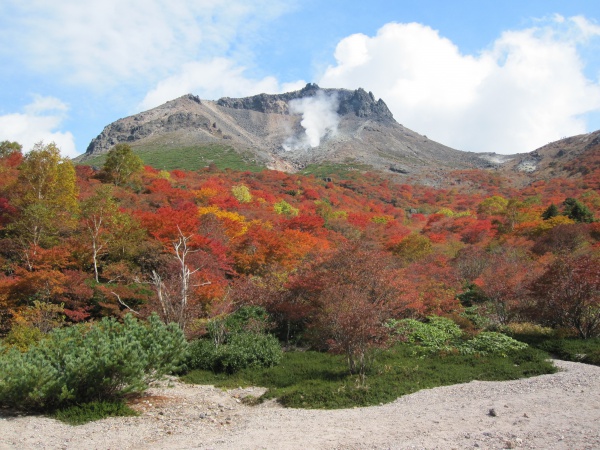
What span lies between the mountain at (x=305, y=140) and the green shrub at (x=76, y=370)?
279 ft

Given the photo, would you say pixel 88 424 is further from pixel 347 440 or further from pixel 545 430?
pixel 545 430

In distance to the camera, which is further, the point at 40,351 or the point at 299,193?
the point at 299,193

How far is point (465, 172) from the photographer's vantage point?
109m

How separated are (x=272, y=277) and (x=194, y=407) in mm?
11446

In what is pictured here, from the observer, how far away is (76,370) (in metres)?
10.5

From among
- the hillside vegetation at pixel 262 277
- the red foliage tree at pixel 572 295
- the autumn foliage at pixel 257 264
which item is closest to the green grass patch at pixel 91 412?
the hillside vegetation at pixel 262 277

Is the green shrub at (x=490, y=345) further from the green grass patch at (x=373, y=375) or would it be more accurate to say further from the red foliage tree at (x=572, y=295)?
the red foliage tree at (x=572, y=295)

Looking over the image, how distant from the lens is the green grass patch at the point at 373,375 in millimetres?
11594

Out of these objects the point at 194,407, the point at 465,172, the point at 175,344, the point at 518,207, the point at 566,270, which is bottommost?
the point at 194,407

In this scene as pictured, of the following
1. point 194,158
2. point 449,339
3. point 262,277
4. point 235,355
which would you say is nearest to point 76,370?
point 235,355

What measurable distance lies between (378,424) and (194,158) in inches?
3574

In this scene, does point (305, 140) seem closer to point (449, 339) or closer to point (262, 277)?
point (262, 277)

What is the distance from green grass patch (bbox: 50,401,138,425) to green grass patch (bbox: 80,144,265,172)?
76172mm

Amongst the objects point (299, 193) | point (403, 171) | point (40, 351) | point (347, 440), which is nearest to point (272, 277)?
point (40, 351)
